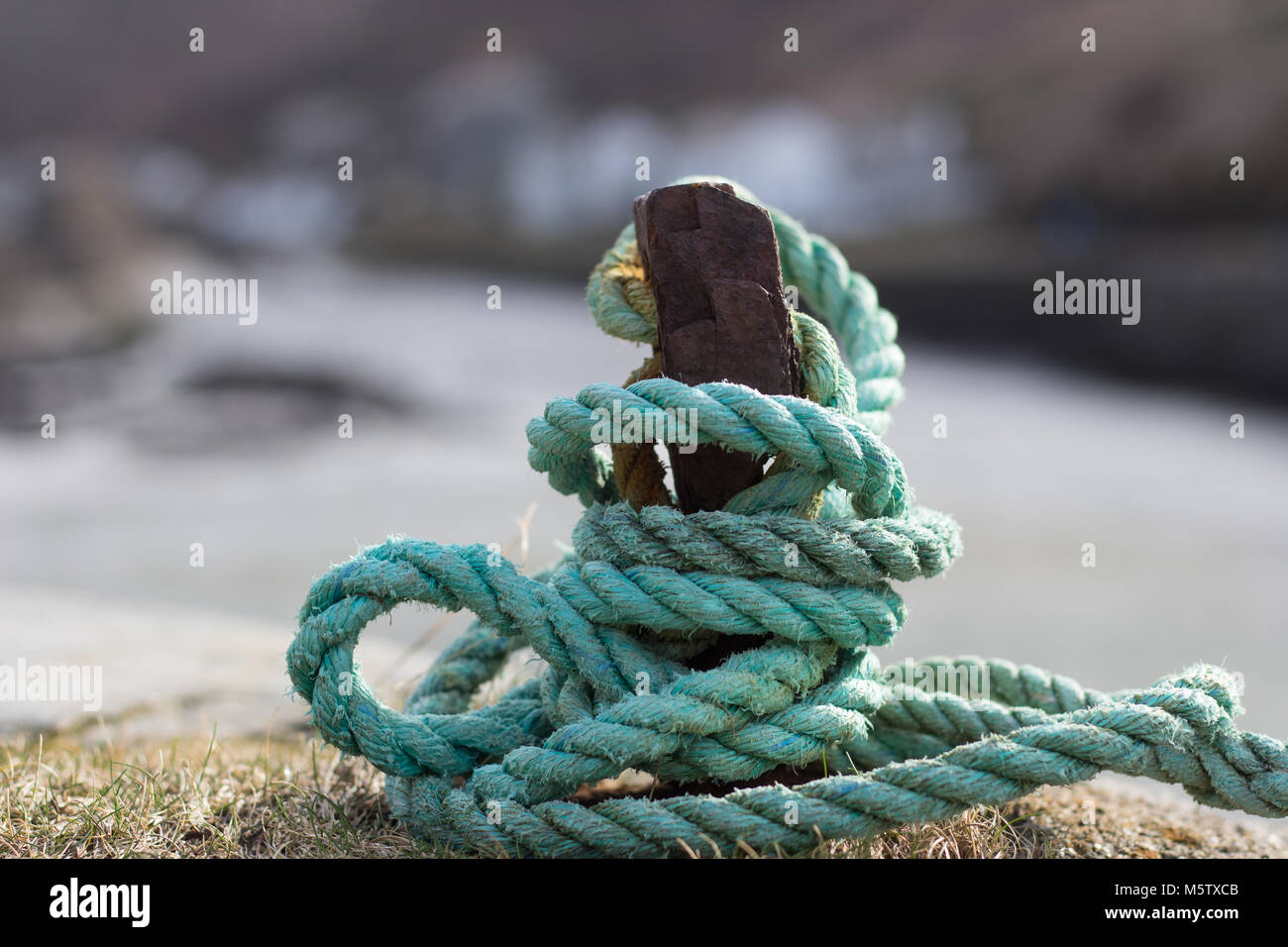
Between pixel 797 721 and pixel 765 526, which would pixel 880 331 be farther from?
pixel 797 721

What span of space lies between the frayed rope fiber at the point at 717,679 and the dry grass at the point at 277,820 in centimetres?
14

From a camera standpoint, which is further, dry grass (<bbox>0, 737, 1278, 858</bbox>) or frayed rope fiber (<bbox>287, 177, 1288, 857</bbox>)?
dry grass (<bbox>0, 737, 1278, 858</bbox>)

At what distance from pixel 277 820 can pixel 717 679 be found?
0.85 meters

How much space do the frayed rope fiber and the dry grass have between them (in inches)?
5.7

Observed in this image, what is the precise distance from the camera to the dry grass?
1806 mm

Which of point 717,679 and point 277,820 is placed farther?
point 277,820

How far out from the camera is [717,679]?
1681mm

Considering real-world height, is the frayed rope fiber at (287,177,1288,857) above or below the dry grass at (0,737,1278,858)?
above

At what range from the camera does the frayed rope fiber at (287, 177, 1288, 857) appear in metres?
1.64

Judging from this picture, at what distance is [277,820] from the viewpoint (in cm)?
194

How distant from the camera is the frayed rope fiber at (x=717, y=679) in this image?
164 centimetres

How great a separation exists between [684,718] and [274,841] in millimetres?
777

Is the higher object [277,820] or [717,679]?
[717,679]

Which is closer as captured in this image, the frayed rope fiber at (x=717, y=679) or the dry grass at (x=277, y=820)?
the frayed rope fiber at (x=717, y=679)
